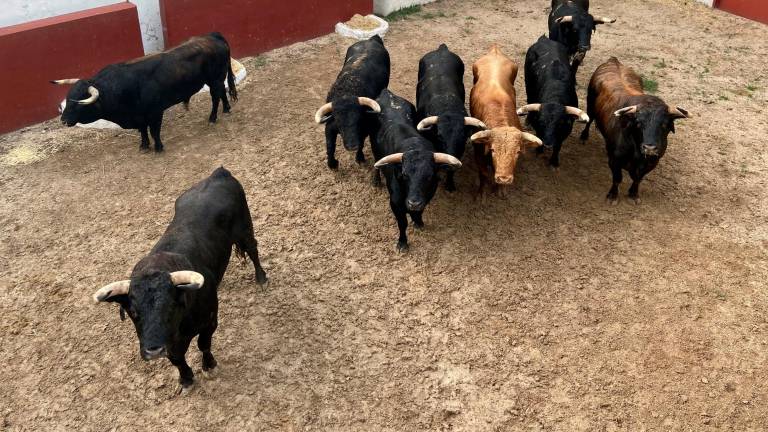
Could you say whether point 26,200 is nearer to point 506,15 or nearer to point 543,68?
point 543,68

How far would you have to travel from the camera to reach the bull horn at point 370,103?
293 inches

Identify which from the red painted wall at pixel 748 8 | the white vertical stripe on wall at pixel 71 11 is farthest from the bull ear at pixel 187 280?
the red painted wall at pixel 748 8

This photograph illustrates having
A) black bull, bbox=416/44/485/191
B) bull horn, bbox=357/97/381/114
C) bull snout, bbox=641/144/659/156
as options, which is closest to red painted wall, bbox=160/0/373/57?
black bull, bbox=416/44/485/191

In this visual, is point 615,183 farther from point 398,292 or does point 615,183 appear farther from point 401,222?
point 398,292

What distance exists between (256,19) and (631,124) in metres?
7.36

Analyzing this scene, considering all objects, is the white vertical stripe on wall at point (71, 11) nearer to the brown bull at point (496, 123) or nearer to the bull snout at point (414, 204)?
the brown bull at point (496, 123)

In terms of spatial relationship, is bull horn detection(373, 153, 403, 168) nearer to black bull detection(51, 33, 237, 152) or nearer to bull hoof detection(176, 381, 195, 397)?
bull hoof detection(176, 381, 195, 397)

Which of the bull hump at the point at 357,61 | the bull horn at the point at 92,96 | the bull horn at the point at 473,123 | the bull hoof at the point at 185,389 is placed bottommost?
the bull hoof at the point at 185,389

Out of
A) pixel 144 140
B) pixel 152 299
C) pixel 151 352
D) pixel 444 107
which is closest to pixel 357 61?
pixel 444 107

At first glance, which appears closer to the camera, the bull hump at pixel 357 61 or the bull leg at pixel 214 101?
the bull hump at pixel 357 61

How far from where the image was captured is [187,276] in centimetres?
421

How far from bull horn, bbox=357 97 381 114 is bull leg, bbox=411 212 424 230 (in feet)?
4.90

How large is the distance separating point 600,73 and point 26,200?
818 cm

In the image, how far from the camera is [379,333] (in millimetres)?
5871
